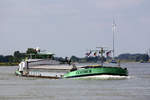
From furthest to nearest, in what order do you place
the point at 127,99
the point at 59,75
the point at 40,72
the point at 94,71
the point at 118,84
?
the point at 40,72, the point at 59,75, the point at 94,71, the point at 118,84, the point at 127,99

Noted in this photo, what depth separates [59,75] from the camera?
348ft

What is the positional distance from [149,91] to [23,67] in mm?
59760

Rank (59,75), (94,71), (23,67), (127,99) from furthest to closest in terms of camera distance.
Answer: (23,67)
(59,75)
(94,71)
(127,99)

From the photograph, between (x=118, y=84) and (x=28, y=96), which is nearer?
(x=28, y=96)

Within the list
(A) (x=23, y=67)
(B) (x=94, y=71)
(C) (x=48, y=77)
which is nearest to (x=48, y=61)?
(A) (x=23, y=67)

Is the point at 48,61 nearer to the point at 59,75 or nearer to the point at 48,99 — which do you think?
the point at 59,75

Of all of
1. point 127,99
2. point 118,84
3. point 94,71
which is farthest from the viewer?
point 94,71

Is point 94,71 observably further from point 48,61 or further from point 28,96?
point 48,61

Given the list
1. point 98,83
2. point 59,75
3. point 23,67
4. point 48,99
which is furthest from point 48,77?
point 48,99

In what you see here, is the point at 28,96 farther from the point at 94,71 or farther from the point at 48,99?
the point at 94,71

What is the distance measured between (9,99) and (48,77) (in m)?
48.8

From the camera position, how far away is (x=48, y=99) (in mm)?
59719

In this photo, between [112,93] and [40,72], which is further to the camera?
[40,72]

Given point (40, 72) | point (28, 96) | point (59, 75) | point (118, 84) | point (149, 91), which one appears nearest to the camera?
point (28, 96)
